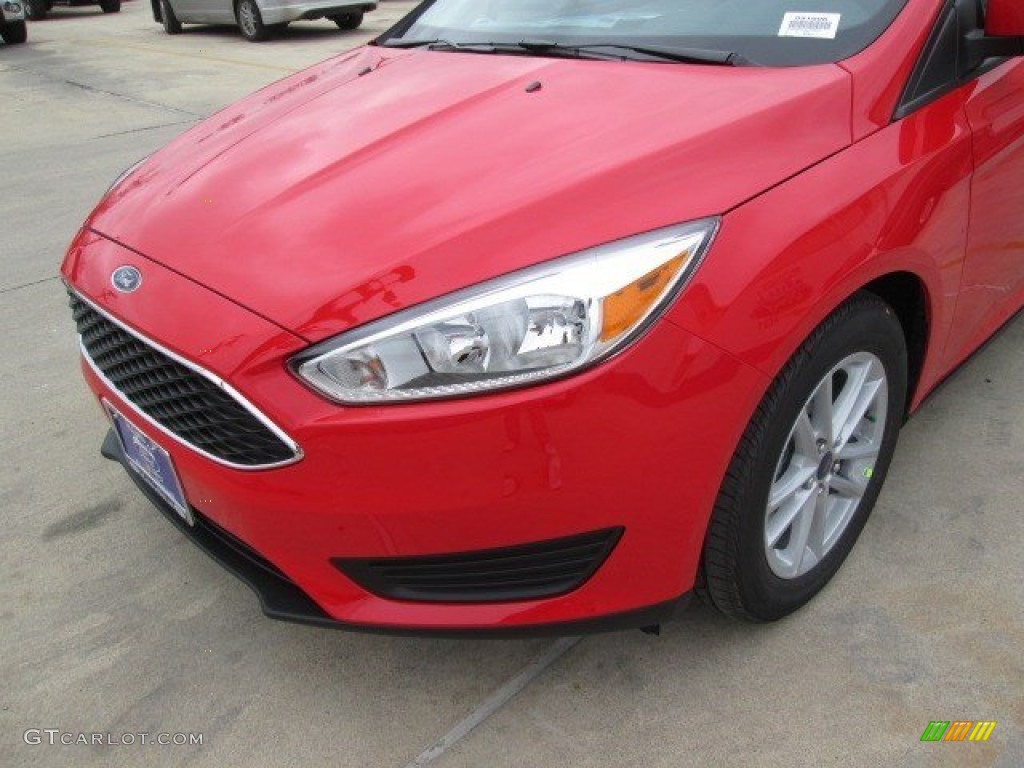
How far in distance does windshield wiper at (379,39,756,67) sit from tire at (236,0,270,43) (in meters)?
10.5

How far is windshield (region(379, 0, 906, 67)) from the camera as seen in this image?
1.92 metres

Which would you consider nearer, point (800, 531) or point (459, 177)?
point (459, 177)

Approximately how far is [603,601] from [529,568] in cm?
15

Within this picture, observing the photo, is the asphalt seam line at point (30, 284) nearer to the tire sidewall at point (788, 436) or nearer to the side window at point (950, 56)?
the tire sidewall at point (788, 436)

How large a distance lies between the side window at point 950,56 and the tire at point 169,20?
1386 centimetres

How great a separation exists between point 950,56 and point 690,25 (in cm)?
57

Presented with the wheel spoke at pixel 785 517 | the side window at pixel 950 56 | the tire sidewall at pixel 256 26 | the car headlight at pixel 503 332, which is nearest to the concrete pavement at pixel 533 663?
the wheel spoke at pixel 785 517

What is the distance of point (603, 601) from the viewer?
162 cm

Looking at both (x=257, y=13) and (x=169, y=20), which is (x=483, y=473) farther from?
(x=169, y=20)

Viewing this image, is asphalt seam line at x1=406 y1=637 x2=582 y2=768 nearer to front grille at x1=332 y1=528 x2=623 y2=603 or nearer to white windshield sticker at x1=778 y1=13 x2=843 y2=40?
front grille at x1=332 y1=528 x2=623 y2=603

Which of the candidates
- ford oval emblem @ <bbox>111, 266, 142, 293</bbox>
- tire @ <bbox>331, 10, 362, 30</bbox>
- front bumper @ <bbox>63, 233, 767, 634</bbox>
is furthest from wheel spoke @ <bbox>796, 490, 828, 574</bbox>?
tire @ <bbox>331, 10, 362, 30</bbox>

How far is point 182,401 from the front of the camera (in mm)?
1647

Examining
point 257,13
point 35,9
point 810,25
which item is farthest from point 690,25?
point 35,9

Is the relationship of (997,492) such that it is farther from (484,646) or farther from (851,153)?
(484,646)
